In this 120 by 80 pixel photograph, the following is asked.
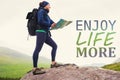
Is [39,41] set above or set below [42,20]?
below

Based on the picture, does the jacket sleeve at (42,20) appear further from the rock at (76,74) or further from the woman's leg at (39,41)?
the rock at (76,74)

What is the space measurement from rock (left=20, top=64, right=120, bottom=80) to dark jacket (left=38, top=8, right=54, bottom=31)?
1.31m

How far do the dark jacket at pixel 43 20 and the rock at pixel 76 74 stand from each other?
1309 mm

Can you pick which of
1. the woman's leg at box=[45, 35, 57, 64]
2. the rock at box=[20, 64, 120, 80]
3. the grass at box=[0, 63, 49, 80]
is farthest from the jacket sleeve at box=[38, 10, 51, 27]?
the grass at box=[0, 63, 49, 80]

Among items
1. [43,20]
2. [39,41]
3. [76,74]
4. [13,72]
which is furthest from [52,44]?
[13,72]

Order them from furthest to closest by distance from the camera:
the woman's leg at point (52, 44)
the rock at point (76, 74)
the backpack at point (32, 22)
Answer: the woman's leg at point (52, 44)
the backpack at point (32, 22)
the rock at point (76, 74)

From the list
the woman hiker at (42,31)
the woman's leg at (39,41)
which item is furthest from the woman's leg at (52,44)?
the woman's leg at (39,41)

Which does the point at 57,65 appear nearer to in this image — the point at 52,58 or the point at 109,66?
the point at 52,58

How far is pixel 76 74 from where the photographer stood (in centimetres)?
1429

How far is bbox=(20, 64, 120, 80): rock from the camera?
559 inches

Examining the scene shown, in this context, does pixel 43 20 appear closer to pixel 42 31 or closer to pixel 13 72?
pixel 42 31

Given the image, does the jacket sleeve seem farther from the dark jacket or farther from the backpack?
the backpack

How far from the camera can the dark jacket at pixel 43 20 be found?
14.5 meters

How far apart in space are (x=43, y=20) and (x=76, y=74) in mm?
1866
